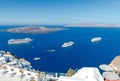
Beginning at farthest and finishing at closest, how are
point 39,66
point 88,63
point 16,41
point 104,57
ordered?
1. point 16,41
2. point 104,57
3. point 88,63
4. point 39,66

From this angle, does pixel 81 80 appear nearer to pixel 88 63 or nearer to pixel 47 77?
pixel 47 77

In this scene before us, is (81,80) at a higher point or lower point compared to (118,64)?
higher

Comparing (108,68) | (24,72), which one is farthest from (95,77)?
(108,68)

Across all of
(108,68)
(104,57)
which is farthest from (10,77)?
(104,57)

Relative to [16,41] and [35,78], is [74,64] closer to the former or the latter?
[35,78]

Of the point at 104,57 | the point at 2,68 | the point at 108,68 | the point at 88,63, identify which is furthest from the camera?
the point at 104,57

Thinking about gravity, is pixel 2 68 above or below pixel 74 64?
above

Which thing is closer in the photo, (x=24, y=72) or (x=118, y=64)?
(x=24, y=72)

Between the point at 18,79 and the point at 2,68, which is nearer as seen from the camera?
the point at 18,79

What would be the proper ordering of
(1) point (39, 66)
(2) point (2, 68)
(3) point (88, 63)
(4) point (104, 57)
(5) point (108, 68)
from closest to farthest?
(2) point (2, 68)
(5) point (108, 68)
(1) point (39, 66)
(3) point (88, 63)
(4) point (104, 57)
